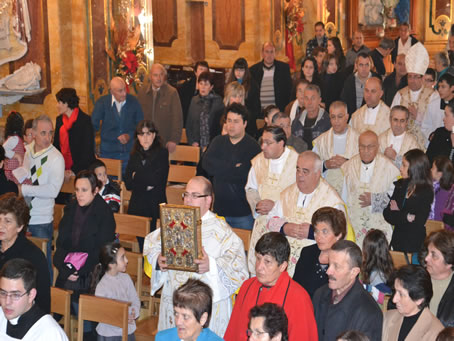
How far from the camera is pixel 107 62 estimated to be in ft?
40.2

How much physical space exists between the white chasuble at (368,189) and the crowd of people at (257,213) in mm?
12

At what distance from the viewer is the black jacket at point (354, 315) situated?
4848mm

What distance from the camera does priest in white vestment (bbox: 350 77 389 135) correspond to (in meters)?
9.45

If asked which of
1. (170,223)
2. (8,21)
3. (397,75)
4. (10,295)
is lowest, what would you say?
(10,295)

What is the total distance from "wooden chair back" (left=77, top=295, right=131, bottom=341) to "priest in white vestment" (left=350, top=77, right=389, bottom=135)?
449 centimetres

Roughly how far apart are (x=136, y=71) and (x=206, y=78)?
10.4 ft

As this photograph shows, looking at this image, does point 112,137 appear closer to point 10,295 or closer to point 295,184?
point 295,184

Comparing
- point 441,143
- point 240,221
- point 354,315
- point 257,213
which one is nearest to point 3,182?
point 240,221

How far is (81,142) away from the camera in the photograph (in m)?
9.34

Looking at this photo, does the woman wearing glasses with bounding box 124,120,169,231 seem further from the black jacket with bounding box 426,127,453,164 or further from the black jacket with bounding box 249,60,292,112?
the black jacket with bounding box 249,60,292,112

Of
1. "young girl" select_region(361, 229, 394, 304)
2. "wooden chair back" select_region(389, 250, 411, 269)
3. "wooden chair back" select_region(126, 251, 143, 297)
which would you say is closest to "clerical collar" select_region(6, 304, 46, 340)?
"wooden chair back" select_region(126, 251, 143, 297)

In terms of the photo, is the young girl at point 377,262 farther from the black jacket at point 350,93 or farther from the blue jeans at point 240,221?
the black jacket at point 350,93

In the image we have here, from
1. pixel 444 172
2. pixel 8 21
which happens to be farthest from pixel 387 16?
pixel 444 172

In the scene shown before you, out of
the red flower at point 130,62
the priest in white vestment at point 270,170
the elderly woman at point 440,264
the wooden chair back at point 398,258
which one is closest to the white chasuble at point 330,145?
the priest in white vestment at point 270,170
